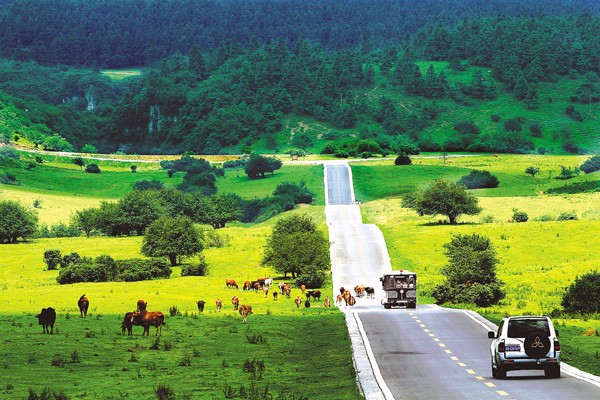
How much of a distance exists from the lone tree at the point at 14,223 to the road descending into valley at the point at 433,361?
2057 inches

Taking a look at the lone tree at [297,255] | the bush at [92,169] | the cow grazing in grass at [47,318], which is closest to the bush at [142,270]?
the lone tree at [297,255]

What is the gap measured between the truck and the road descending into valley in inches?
30.3

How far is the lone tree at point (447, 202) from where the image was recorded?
119312 millimetres

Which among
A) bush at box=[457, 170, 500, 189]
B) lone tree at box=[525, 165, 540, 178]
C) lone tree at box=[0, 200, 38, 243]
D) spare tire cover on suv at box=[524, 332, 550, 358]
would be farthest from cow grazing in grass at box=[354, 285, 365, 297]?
lone tree at box=[525, 165, 540, 178]

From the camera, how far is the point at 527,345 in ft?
94.0

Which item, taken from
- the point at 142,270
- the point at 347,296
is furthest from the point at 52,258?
the point at 347,296

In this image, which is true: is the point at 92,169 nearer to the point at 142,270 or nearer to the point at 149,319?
the point at 142,270

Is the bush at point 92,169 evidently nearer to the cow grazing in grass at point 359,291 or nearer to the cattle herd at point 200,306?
the cattle herd at point 200,306

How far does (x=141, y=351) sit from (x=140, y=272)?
148ft

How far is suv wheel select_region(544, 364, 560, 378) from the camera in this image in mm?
29484

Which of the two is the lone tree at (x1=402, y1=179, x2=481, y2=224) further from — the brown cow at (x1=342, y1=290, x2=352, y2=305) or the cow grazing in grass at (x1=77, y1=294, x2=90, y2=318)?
the cow grazing in grass at (x1=77, y1=294, x2=90, y2=318)

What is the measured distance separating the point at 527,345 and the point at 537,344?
249 millimetres

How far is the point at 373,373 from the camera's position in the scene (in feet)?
105

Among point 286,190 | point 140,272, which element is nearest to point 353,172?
point 286,190
